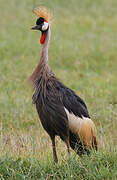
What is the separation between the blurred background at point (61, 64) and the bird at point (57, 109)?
224mm

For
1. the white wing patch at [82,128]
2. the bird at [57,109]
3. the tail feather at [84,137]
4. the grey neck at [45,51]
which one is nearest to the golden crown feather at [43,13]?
the bird at [57,109]

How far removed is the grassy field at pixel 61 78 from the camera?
529cm

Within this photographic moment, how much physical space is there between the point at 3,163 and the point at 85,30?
12.0m

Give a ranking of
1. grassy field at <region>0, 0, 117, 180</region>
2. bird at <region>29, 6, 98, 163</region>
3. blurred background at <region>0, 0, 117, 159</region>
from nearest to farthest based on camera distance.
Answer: grassy field at <region>0, 0, 117, 180</region>, bird at <region>29, 6, 98, 163</region>, blurred background at <region>0, 0, 117, 159</region>

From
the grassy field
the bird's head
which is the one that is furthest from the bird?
the grassy field

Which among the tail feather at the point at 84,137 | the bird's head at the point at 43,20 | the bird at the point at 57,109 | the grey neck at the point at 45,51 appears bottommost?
the tail feather at the point at 84,137

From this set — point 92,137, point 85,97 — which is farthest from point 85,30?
point 92,137

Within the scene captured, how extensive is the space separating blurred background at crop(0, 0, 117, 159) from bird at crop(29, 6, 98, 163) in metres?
0.22

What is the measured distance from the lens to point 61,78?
11.7 meters

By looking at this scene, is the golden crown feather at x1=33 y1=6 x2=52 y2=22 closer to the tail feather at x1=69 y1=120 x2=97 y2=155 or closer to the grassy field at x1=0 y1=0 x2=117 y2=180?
the grassy field at x1=0 y1=0 x2=117 y2=180

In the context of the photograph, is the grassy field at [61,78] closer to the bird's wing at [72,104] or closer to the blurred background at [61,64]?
the blurred background at [61,64]

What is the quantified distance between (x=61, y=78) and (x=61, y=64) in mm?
1681

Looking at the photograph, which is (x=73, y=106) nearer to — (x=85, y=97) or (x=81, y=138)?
(x=81, y=138)

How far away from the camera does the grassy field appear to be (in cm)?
529
